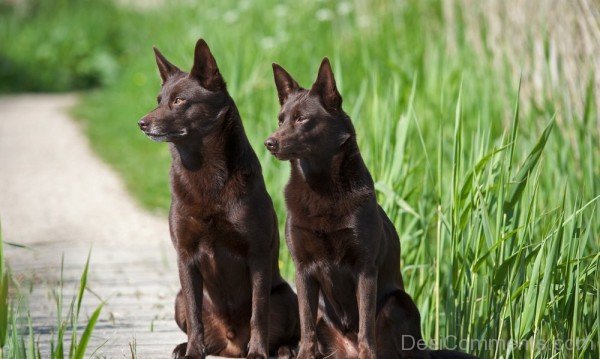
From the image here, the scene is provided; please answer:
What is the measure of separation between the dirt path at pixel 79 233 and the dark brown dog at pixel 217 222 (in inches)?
13.4

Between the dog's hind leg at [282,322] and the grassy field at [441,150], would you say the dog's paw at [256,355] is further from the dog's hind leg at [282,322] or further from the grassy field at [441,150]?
the grassy field at [441,150]

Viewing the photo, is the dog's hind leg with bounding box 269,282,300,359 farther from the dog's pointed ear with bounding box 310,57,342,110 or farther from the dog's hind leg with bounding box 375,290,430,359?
the dog's pointed ear with bounding box 310,57,342,110

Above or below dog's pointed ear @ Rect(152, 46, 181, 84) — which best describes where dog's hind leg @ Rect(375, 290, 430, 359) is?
below

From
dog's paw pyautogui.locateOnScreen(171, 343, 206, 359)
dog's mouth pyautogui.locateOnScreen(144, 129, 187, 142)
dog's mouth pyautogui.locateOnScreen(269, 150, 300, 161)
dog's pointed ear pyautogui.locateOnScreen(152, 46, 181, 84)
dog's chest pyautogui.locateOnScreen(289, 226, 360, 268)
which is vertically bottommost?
dog's paw pyautogui.locateOnScreen(171, 343, 206, 359)

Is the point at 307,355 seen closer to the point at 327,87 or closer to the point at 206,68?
the point at 327,87

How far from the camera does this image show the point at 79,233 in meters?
6.66

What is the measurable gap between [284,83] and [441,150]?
74 cm

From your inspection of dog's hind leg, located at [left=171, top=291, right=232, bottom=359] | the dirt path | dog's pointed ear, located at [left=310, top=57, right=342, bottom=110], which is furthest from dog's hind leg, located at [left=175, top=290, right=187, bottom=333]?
dog's pointed ear, located at [left=310, top=57, right=342, bottom=110]

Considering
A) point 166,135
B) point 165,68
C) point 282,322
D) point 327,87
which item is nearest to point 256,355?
point 282,322

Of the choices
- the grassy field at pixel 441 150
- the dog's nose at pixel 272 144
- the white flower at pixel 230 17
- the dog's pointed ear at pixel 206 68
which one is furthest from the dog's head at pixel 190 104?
the white flower at pixel 230 17

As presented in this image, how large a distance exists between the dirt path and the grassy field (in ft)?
1.18

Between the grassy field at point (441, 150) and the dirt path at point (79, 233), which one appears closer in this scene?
the grassy field at point (441, 150)

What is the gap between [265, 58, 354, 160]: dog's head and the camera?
3.08 m

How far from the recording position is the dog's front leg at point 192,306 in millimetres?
3270
